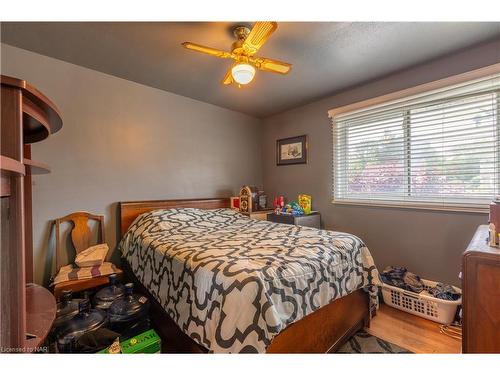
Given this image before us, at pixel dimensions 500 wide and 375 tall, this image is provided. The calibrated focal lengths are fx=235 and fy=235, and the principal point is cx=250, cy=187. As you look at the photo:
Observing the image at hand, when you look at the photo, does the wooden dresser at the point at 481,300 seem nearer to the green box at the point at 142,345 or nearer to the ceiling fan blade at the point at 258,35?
the ceiling fan blade at the point at 258,35

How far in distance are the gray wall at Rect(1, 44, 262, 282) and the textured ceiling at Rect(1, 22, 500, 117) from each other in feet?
0.60

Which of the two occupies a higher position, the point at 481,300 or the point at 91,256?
the point at 481,300

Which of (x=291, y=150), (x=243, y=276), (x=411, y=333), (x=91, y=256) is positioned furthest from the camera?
(x=291, y=150)

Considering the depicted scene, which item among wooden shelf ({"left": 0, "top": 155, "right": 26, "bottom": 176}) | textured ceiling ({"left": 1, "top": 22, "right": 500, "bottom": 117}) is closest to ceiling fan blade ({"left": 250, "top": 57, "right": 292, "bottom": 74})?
textured ceiling ({"left": 1, "top": 22, "right": 500, "bottom": 117})

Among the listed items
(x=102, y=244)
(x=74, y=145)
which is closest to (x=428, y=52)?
(x=74, y=145)

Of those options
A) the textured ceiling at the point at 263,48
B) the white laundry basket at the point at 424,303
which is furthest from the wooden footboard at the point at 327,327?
the textured ceiling at the point at 263,48

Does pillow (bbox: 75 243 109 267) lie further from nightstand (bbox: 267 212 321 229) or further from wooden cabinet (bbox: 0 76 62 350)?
nightstand (bbox: 267 212 321 229)

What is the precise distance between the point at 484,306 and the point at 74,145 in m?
3.11

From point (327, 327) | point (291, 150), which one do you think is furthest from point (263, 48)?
point (327, 327)

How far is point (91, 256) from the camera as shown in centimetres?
218

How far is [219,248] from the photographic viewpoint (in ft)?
5.28

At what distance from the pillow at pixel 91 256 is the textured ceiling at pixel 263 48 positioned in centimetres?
177

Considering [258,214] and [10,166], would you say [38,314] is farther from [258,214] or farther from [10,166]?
[258,214]

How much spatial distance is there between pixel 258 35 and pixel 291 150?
2.12 meters
